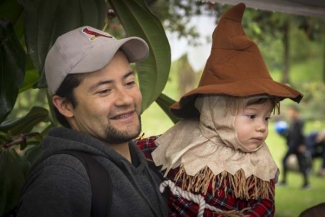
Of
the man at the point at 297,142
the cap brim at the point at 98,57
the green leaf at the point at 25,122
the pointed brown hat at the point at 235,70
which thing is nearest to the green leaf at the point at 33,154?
the green leaf at the point at 25,122

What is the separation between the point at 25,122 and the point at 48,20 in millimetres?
668

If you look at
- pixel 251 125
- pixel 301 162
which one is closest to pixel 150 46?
pixel 251 125

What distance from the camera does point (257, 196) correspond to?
197 centimetres

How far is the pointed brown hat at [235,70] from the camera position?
1936mm

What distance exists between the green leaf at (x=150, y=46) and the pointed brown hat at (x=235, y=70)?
0.42 meters

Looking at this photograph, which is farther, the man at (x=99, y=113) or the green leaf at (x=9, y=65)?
the green leaf at (x=9, y=65)

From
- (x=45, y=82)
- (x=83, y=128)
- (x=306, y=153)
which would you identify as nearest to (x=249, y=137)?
(x=83, y=128)

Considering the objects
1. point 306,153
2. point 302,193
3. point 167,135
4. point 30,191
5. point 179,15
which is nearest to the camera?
point 30,191

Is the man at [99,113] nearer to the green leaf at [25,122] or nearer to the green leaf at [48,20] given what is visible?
the green leaf at [48,20]

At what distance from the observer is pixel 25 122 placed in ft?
8.93

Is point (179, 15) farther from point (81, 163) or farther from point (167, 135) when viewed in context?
point (81, 163)

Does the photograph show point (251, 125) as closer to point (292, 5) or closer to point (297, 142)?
point (292, 5)

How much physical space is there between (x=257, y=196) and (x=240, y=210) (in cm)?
7

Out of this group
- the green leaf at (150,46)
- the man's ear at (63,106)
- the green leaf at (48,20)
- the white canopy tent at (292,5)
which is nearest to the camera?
the man's ear at (63,106)
